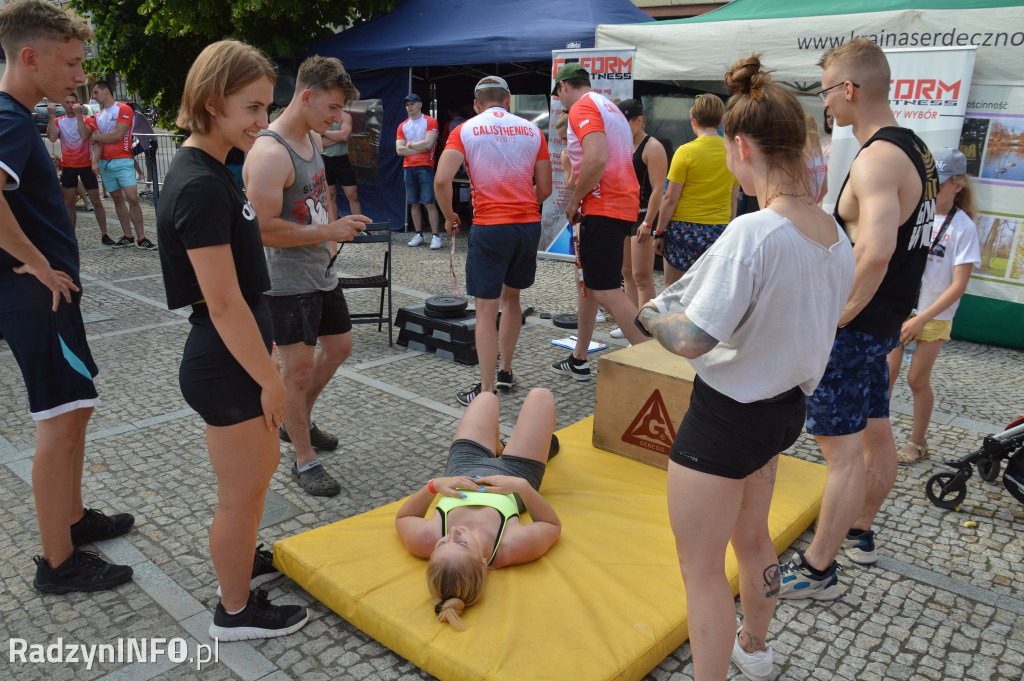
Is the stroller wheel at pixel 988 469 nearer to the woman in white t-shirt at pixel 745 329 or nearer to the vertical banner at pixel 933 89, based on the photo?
the woman in white t-shirt at pixel 745 329

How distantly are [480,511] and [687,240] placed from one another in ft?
11.7

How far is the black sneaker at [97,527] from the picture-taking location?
3.23 meters

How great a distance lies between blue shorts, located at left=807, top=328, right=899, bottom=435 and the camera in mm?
2754

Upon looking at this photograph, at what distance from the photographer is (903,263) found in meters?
2.80

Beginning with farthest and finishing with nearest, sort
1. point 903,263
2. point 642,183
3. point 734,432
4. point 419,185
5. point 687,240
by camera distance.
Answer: point 419,185, point 642,183, point 687,240, point 903,263, point 734,432

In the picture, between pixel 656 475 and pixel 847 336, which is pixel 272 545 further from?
pixel 847 336

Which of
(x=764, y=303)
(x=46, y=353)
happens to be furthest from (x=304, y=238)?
(x=764, y=303)

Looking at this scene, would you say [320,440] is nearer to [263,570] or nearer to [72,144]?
[263,570]

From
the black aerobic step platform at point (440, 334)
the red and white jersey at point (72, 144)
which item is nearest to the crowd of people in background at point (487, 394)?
the black aerobic step platform at point (440, 334)

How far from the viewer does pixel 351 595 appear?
271 centimetres

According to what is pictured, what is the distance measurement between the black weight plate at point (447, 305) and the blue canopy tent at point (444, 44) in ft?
15.5

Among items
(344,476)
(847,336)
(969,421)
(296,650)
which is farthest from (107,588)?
(969,421)

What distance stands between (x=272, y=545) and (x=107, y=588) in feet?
2.12

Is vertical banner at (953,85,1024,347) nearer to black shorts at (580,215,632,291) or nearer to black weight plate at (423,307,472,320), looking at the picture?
black shorts at (580,215,632,291)
